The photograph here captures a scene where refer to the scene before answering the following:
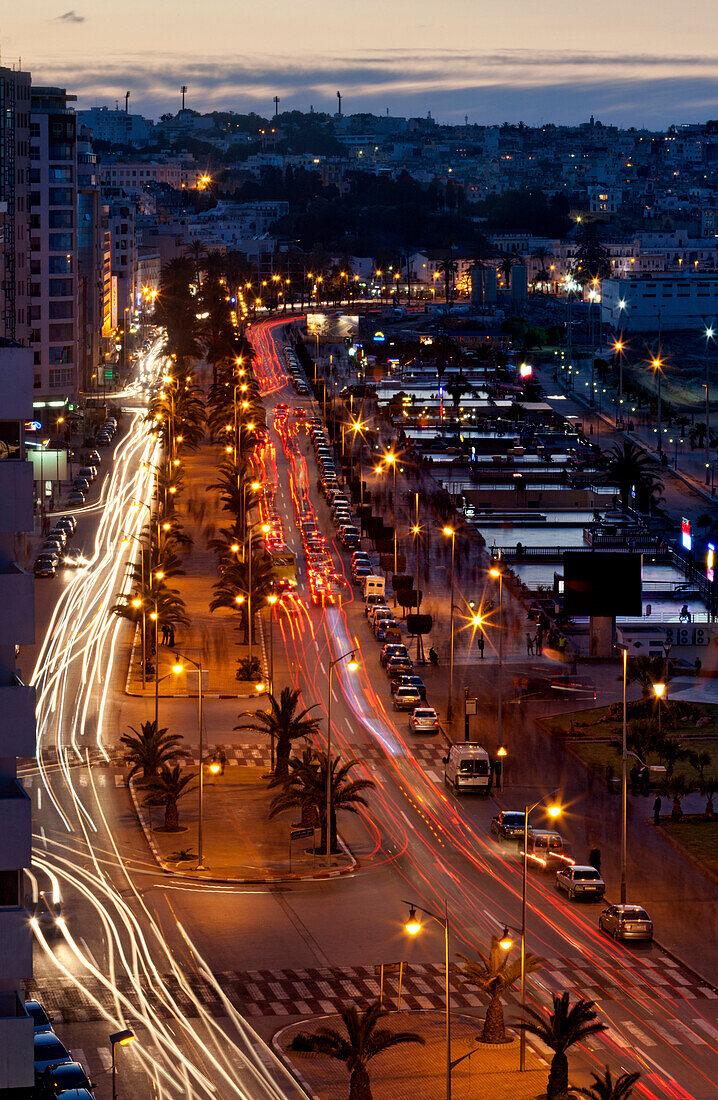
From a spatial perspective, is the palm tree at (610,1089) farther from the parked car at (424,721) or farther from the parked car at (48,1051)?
the parked car at (424,721)

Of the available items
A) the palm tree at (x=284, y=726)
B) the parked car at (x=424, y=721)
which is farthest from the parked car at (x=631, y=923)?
the parked car at (x=424, y=721)

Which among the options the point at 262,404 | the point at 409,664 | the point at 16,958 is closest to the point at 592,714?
the point at 409,664

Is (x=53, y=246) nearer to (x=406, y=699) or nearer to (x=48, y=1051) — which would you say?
(x=406, y=699)

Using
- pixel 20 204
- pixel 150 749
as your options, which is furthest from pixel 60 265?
pixel 150 749

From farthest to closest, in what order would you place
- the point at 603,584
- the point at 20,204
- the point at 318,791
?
the point at 20,204
the point at 603,584
the point at 318,791

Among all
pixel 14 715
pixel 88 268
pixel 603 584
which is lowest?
pixel 603 584

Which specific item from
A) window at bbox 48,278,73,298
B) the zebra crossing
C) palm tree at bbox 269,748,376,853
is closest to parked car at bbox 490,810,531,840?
palm tree at bbox 269,748,376,853

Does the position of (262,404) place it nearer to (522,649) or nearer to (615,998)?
(522,649)
